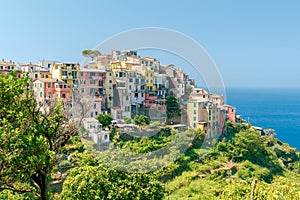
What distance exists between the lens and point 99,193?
11.0 ft

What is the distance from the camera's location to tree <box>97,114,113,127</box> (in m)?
8.91

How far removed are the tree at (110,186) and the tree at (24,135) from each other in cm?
74

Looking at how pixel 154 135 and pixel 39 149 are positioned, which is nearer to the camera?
pixel 39 149

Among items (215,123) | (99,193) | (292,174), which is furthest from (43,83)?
(292,174)

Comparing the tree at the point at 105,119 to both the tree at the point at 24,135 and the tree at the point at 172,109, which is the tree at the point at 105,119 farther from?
the tree at the point at 24,135

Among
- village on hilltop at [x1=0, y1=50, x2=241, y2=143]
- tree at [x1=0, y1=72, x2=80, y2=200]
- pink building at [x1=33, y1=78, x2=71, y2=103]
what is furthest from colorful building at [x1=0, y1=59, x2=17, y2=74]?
tree at [x1=0, y1=72, x2=80, y2=200]

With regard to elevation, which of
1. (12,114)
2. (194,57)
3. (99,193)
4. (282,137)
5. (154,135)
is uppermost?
(194,57)

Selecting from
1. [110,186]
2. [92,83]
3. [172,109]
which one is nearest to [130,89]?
[92,83]

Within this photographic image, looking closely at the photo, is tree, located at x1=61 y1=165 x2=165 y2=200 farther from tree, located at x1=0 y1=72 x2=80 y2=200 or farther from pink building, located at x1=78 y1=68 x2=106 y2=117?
pink building, located at x1=78 y1=68 x2=106 y2=117

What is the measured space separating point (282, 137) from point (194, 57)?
902 inches

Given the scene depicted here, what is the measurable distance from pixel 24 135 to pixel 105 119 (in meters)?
6.84

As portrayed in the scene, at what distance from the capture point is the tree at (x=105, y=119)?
29.2ft

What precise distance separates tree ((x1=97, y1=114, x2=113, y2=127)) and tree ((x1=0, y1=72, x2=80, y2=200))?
5.97 metres

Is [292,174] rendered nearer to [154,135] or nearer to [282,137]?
[154,135]
